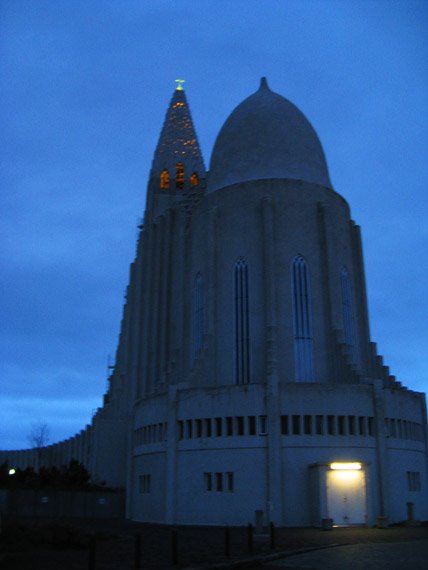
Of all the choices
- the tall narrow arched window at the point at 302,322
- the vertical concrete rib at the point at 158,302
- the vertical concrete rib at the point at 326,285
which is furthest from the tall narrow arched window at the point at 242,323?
the vertical concrete rib at the point at 158,302

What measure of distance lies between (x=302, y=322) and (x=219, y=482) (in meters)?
13.8

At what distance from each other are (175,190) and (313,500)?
135 ft

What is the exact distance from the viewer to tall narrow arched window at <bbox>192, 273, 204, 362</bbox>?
162 ft

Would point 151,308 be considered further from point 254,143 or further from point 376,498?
point 376,498

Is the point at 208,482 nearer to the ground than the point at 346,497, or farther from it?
farther from it

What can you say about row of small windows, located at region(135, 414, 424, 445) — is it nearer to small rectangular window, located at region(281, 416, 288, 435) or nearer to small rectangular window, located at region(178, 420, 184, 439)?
small rectangular window, located at region(281, 416, 288, 435)

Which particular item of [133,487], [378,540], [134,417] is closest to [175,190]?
[134,417]

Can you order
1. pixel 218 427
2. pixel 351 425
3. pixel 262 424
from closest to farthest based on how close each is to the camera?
pixel 262 424
pixel 351 425
pixel 218 427

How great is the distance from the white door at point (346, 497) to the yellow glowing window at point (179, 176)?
41.6 m

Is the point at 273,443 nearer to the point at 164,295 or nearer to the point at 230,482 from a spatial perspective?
the point at 230,482

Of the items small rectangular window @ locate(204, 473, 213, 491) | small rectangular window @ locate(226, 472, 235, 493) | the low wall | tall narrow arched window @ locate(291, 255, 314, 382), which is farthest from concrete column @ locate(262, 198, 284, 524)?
the low wall

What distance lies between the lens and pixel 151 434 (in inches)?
1667

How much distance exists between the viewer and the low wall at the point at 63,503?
4578cm

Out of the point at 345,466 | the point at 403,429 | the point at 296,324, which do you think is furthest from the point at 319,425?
the point at 296,324
